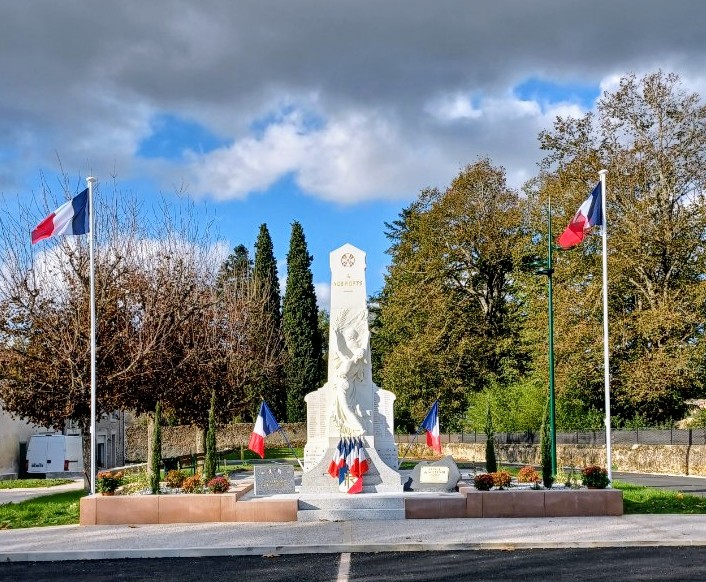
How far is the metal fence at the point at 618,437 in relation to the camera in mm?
35562

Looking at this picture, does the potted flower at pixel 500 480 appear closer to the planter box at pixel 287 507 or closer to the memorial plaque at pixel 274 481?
the planter box at pixel 287 507

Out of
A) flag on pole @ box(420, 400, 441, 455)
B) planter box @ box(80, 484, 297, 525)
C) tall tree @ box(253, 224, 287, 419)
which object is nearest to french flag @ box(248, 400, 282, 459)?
planter box @ box(80, 484, 297, 525)

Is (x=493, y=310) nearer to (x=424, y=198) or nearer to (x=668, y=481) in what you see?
(x=424, y=198)

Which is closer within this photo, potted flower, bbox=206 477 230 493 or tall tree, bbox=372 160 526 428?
potted flower, bbox=206 477 230 493

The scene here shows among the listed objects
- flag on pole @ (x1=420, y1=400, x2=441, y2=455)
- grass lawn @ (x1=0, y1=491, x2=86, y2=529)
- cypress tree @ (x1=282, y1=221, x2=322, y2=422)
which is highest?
cypress tree @ (x1=282, y1=221, x2=322, y2=422)

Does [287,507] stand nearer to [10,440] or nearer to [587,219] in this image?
[587,219]

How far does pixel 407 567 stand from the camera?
13.8m

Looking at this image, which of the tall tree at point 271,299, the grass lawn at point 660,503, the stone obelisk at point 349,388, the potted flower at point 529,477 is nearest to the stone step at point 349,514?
the stone obelisk at point 349,388

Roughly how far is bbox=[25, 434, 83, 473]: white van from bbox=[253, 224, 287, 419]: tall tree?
66.8ft

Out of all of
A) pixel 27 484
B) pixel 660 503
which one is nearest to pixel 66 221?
pixel 660 503

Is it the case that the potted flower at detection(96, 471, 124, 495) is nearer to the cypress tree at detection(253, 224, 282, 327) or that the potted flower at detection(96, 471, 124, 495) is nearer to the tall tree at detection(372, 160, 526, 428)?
the tall tree at detection(372, 160, 526, 428)

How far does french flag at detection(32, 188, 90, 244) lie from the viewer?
21.9 m

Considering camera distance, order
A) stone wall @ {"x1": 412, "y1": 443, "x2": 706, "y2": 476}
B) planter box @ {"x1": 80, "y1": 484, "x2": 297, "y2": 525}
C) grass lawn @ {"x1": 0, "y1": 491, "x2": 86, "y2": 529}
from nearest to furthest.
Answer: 1. planter box @ {"x1": 80, "y1": 484, "x2": 297, "y2": 525}
2. grass lawn @ {"x1": 0, "y1": 491, "x2": 86, "y2": 529}
3. stone wall @ {"x1": 412, "y1": 443, "x2": 706, "y2": 476}

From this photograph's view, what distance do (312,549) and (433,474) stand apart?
6.53m
